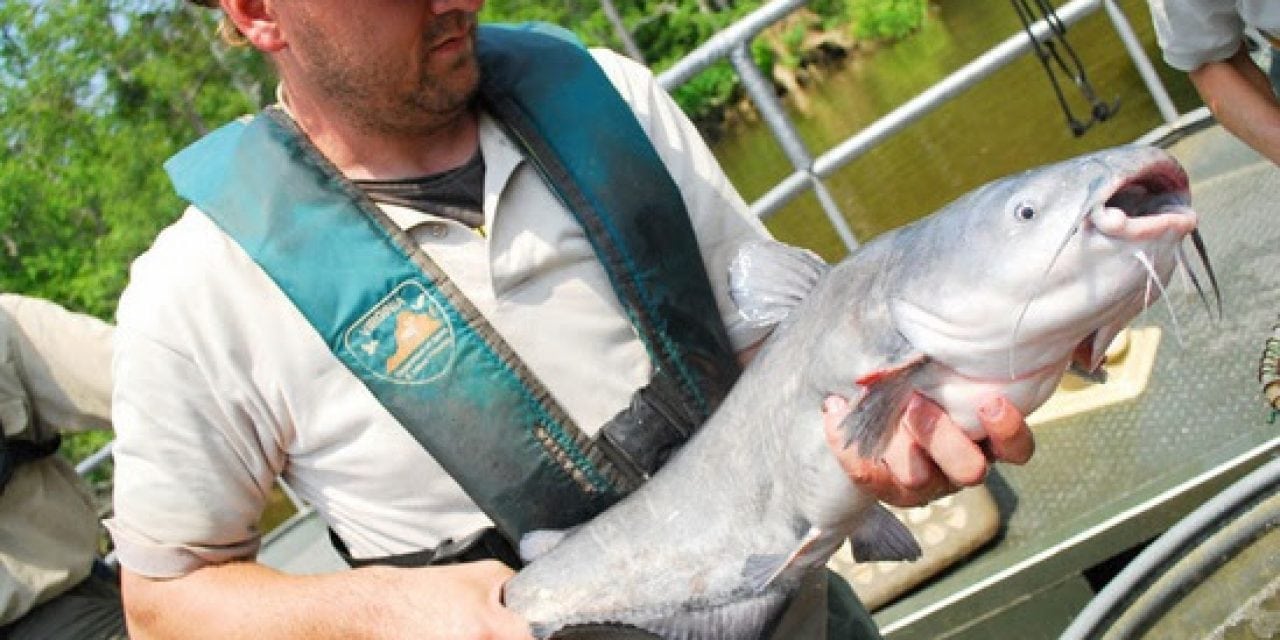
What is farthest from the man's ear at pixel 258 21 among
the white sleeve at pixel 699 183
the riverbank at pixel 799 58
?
the riverbank at pixel 799 58

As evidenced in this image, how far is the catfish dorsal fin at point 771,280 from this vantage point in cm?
242

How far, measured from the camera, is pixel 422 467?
2445 mm

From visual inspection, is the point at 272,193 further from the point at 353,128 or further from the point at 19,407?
the point at 19,407

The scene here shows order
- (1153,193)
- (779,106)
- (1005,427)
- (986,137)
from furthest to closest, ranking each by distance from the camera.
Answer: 1. (986,137)
2. (779,106)
3. (1005,427)
4. (1153,193)

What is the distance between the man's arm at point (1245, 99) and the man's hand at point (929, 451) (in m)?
1.63

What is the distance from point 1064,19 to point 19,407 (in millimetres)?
3608

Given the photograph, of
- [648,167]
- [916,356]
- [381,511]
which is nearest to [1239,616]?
[916,356]

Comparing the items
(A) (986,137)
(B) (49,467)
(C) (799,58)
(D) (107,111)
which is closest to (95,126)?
(D) (107,111)

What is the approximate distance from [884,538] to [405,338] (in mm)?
844

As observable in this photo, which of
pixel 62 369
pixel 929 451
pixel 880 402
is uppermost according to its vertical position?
pixel 62 369

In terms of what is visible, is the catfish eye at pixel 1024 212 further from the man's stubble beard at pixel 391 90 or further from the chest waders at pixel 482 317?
the man's stubble beard at pixel 391 90

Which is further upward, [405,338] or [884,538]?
[405,338]

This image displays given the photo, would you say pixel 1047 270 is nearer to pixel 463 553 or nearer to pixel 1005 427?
pixel 1005 427

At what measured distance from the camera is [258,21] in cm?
246
